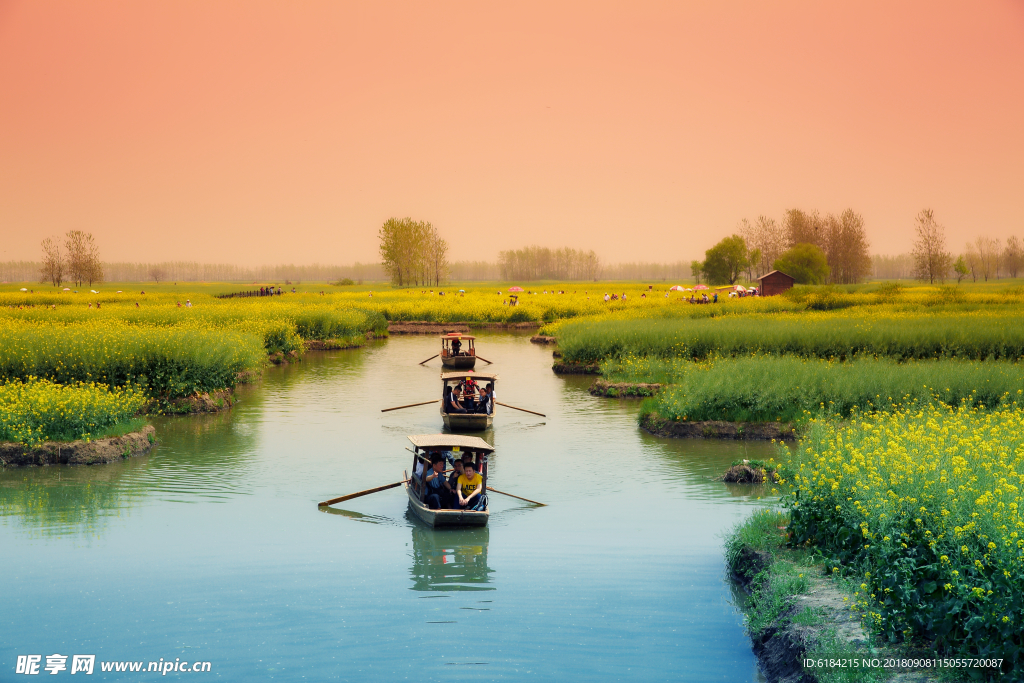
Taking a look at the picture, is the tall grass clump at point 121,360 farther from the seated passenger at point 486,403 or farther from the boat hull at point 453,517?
the boat hull at point 453,517

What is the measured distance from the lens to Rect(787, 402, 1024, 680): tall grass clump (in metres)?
8.48

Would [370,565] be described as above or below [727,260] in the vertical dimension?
below

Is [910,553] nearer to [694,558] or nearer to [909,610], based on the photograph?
[909,610]

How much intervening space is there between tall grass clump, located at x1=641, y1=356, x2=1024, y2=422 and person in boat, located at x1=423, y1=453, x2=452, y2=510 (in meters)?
11.5

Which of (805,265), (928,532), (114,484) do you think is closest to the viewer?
(928,532)

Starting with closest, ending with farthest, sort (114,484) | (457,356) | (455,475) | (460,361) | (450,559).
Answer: (450,559)
(455,475)
(114,484)
(457,356)
(460,361)

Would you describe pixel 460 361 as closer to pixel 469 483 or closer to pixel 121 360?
pixel 121 360

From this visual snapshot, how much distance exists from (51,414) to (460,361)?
24911 mm

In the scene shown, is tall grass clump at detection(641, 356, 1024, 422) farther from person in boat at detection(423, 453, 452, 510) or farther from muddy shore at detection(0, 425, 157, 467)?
muddy shore at detection(0, 425, 157, 467)

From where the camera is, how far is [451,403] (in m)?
27.7

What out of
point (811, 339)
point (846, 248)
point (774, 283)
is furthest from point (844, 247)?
point (811, 339)

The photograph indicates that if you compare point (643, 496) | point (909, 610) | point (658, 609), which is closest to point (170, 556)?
point (658, 609)

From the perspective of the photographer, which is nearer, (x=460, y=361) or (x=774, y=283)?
(x=460, y=361)

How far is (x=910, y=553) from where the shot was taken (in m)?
9.73
